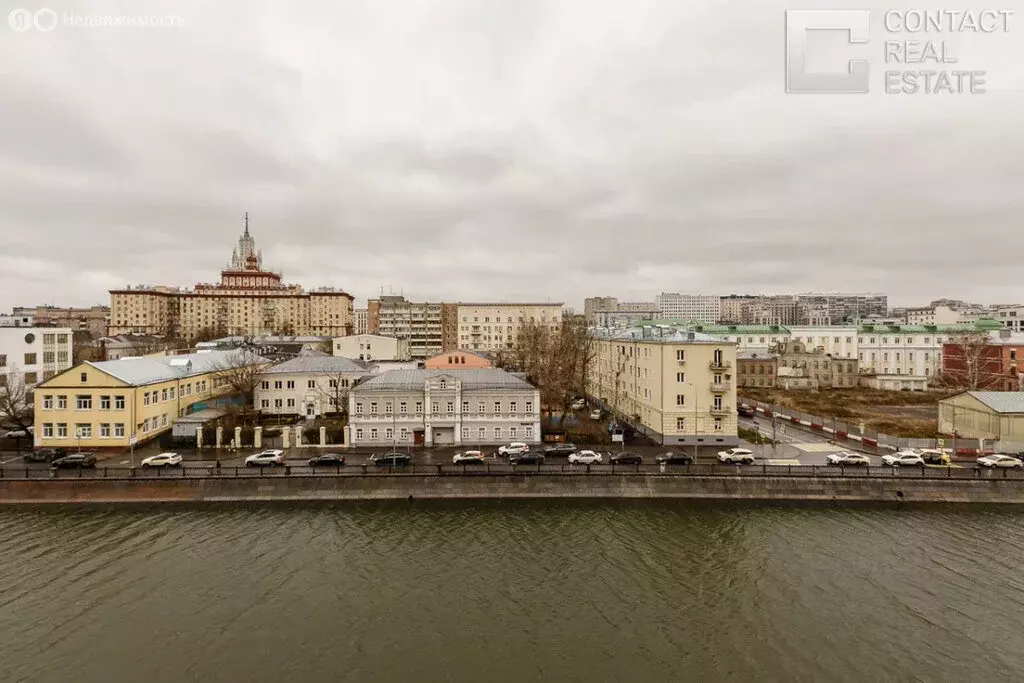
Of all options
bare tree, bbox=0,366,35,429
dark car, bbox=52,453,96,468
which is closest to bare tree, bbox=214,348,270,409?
bare tree, bbox=0,366,35,429

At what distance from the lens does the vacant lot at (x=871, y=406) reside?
4478 cm

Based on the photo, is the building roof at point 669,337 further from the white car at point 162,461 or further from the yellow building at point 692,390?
the white car at point 162,461

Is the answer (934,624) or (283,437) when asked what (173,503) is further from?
(934,624)

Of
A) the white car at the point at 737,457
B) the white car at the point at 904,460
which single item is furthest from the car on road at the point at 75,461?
the white car at the point at 904,460

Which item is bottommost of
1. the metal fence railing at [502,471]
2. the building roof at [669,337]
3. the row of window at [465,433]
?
the metal fence railing at [502,471]

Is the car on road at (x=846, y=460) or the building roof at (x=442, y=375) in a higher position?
the building roof at (x=442, y=375)

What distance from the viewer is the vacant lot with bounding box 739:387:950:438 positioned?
4478 cm

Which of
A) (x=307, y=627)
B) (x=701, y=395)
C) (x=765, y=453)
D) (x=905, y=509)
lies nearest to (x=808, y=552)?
(x=905, y=509)

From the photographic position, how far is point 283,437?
35.6 metres

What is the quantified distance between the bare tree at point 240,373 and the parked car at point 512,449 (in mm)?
25148

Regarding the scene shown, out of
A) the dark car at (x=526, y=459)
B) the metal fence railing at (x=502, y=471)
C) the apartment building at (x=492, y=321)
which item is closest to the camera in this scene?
the metal fence railing at (x=502, y=471)

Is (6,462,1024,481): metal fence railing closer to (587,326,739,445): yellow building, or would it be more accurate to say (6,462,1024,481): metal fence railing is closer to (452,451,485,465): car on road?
(452,451,485,465): car on road

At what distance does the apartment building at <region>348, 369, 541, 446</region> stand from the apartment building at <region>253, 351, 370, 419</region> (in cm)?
1041

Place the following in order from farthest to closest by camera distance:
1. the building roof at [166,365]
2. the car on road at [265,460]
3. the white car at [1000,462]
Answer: the building roof at [166,365] < the car on road at [265,460] < the white car at [1000,462]
